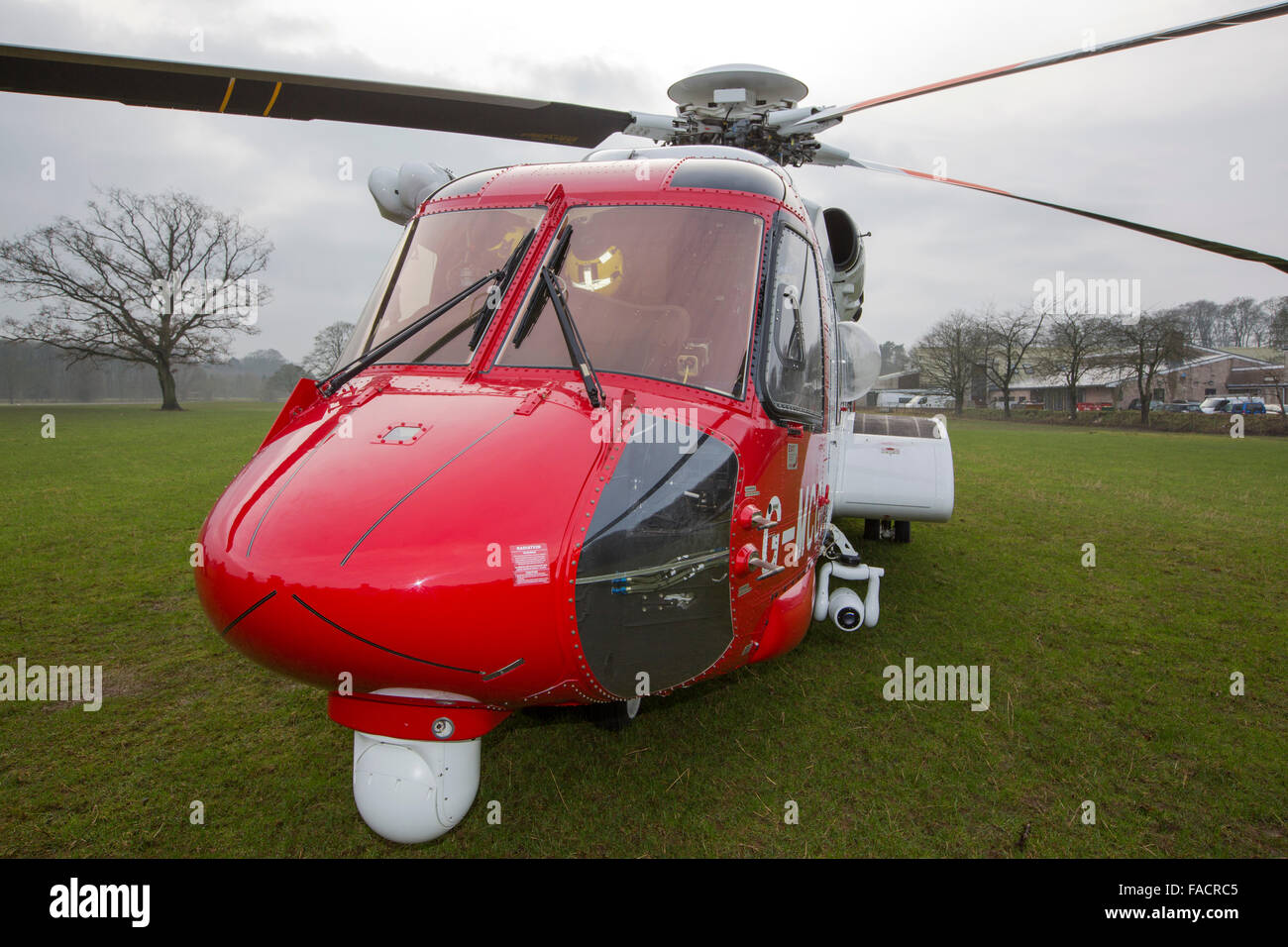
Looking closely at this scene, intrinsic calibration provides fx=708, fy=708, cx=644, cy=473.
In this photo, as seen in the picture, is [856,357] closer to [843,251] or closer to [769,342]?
[843,251]

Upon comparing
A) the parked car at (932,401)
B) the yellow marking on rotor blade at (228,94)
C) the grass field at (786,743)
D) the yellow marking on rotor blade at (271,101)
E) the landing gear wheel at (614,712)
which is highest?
the parked car at (932,401)

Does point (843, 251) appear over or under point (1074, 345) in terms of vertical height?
under

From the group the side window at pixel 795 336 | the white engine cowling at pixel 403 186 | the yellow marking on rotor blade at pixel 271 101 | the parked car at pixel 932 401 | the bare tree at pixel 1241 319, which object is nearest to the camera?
the side window at pixel 795 336

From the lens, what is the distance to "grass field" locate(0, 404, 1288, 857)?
3.34 m

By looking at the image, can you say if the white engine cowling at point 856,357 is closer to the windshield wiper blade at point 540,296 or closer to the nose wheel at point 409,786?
the windshield wiper blade at point 540,296

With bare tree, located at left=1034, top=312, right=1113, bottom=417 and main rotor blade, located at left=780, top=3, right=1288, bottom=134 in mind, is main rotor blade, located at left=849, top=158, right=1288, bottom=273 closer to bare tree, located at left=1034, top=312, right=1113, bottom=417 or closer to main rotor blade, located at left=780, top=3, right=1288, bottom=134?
main rotor blade, located at left=780, top=3, right=1288, bottom=134

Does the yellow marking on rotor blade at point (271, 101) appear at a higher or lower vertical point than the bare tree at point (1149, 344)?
lower

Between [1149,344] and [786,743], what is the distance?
49.1m

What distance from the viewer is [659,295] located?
3.38m

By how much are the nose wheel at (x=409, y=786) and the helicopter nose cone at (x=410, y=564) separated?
0.36m

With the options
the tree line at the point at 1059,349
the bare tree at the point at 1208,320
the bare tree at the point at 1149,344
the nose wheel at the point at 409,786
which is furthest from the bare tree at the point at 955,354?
the nose wheel at the point at 409,786

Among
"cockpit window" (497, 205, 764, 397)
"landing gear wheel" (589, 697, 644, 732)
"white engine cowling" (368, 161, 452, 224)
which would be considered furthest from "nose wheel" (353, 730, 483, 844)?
"white engine cowling" (368, 161, 452, 224)

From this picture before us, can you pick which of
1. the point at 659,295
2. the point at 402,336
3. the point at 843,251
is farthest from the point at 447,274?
the point at 843,251

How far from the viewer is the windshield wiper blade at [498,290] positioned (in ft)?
10.8
